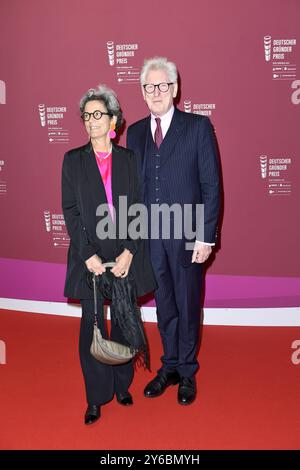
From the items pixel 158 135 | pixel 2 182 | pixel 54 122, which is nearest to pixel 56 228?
pixel 2 182

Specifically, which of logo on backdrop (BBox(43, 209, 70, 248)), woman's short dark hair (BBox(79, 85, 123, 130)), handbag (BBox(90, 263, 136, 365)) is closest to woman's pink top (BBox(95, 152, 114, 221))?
woman's short dark hair (BBox(79, 85, 123, 130))

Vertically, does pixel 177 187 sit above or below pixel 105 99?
below

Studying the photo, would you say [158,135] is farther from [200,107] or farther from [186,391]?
[186,391]

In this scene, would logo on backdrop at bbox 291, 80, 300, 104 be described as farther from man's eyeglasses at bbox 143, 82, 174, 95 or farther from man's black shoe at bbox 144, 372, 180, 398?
man's black shoe at bbox 144, 372, 180, 398

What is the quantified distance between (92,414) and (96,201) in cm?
109

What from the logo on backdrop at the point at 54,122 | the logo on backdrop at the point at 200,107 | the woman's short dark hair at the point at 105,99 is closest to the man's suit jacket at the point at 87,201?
the woman's short dark hair at the point at 105,99

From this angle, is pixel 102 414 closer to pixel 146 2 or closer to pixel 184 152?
pixel 184 152

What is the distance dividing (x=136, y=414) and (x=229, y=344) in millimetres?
1072

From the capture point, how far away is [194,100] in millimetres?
3414

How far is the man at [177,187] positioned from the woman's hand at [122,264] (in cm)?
27

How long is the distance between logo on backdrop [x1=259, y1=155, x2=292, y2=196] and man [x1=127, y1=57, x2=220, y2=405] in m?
1.07

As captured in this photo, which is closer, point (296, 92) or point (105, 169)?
point (105, 169)

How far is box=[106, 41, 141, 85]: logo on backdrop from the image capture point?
3389 millimetres

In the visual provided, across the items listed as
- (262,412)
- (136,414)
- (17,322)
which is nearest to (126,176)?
(136,414)
